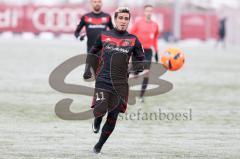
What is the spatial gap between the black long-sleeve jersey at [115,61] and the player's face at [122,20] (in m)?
0.11

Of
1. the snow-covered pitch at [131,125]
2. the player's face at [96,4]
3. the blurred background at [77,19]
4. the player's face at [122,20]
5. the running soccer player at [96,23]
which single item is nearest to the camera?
the player's face at [122,20]

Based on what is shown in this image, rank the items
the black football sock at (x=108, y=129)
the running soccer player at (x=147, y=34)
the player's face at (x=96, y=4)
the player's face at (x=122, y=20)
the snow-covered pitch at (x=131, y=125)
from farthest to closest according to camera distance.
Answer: the running soccer player at (x=147, y=34)
the player's face at (x=96, y=4)
the snow-covered pitch at (x=131, y=125)
the black football sock at (x=108, y=129)
the player's face at (x=122, y=20)

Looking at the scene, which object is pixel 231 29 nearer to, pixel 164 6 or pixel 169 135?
pixel 164 6

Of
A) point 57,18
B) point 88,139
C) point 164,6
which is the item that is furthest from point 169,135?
point 164,6

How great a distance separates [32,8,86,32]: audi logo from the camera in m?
55.4

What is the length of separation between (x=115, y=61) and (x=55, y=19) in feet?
146

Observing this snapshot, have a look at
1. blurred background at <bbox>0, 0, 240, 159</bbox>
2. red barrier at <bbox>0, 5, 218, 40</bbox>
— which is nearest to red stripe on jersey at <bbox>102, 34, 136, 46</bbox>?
blurred background at <bbox>0, 0, 240, 159</bbox>

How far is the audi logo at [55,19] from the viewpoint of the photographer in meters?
55.4

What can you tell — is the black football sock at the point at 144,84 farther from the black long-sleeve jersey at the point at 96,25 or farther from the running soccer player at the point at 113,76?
the running soccer player at the point at 113,76

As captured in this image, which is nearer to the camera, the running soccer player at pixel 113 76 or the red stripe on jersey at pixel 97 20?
the running soccer player at pixel 113 76

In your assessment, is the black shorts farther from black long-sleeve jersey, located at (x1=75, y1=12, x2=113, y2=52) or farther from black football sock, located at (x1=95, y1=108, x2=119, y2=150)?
black long-sleeve jersey, located at (x1=75, y1=12, x2=113, y2=52)

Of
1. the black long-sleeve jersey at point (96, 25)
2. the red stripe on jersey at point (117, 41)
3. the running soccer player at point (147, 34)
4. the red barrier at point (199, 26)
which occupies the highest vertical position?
the red stripe on jersey at point (117, 41)

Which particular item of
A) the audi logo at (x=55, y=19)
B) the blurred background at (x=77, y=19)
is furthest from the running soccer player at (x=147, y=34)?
the audi logo at (x=55, y=19)

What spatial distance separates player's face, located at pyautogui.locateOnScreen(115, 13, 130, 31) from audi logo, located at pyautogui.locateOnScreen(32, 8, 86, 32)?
144 feet
